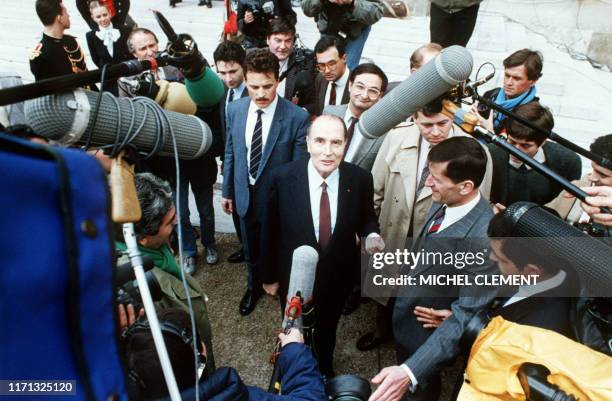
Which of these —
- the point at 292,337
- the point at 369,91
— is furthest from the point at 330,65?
the point at 292,337

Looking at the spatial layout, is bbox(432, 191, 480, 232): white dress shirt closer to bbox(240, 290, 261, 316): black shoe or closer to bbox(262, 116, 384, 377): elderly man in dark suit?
bbox(262, 116, 384, 377): elderly man in dark suit

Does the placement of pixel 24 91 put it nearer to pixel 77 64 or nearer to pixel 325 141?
pixel 325 141

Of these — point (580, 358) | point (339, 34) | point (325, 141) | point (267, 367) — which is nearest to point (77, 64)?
point (339, 34)

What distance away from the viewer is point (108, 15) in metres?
4.86

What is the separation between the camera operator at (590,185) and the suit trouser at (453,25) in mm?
2055

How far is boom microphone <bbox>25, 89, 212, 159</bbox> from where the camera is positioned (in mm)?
1146

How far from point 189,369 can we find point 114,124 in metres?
0.82

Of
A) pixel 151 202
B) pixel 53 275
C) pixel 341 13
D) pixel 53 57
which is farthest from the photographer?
pixel 341 13

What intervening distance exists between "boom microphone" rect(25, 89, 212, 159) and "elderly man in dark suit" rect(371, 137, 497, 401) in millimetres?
1272

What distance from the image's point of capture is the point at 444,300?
87.8 inches

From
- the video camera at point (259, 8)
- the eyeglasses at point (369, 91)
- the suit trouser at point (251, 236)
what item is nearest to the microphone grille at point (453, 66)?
the eyeglasses at point (369, 91)

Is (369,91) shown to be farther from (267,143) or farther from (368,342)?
(368,342)

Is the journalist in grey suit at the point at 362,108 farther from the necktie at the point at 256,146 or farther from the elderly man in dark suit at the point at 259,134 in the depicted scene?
the necktie at the point at 256,146

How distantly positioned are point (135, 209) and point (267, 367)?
225cm
